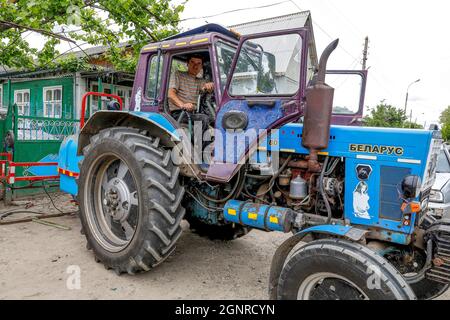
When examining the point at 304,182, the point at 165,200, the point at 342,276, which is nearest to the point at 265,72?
the point at 304,182

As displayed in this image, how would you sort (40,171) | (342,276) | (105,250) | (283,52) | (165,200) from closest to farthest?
1. (342,276)
2. (283,52)
3. (165,200)
4. (105,250)
5. (40,171)

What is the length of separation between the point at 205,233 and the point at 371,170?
2.62 metres

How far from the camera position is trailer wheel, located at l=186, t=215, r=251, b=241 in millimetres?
4711

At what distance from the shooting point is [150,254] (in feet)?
11.4

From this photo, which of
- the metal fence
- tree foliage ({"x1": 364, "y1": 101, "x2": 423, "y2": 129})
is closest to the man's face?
the metal fence

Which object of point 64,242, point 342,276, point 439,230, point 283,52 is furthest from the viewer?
point 64,242

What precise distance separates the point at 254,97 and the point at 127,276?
2.17 meters

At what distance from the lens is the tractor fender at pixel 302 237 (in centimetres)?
269

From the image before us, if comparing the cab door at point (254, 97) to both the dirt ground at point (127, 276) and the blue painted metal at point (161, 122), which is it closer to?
the blue painted metal at point (161, 122)

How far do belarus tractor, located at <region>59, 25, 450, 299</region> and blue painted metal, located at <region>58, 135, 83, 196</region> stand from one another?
90 centimetres

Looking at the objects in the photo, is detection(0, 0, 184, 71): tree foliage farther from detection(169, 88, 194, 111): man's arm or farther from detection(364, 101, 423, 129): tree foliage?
detection(364, 101, 423, 129): tree foliage

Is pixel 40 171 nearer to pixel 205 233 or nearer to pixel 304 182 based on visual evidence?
pixel 205 233

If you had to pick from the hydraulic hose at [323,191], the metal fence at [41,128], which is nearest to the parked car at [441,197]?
the hydraulic hose at [323,191]

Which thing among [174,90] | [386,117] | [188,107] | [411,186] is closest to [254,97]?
[188,107]
